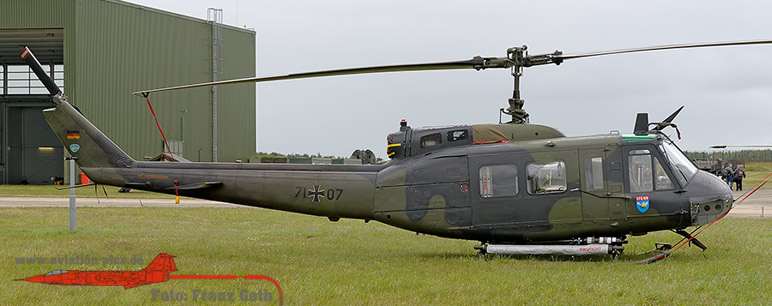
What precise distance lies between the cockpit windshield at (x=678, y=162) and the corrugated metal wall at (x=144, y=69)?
39.5 meters

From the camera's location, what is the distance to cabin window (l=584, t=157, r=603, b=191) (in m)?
11.8

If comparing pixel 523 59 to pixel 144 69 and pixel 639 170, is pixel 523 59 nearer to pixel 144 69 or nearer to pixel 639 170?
pixel 639 170

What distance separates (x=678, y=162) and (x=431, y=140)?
4.44 m

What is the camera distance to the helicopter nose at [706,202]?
11.5 meters

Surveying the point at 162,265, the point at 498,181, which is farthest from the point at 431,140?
the point at 162,265

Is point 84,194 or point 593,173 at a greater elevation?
point 593,173

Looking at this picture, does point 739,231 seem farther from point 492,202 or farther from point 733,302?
point 733,302

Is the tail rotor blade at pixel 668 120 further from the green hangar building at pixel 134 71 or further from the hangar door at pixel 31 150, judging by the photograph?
the hangar door at pixel 31 150

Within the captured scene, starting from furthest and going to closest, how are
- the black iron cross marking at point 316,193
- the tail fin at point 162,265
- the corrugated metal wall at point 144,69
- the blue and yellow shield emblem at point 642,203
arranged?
the corrugated metal wall at point 144,69 < the black iron cross marking at point 316,193 < the blue and yellow shield emblem at point 642,203 < the tail fin at point 162,265

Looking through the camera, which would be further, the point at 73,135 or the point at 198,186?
the point at 73,135

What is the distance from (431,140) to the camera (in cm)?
1286

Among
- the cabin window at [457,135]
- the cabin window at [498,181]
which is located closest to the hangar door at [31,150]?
the cabin window at [457,135]

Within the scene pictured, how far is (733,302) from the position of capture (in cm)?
849

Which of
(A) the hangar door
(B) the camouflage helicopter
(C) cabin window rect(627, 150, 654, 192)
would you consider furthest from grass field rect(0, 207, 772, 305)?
(A) the hangar door
